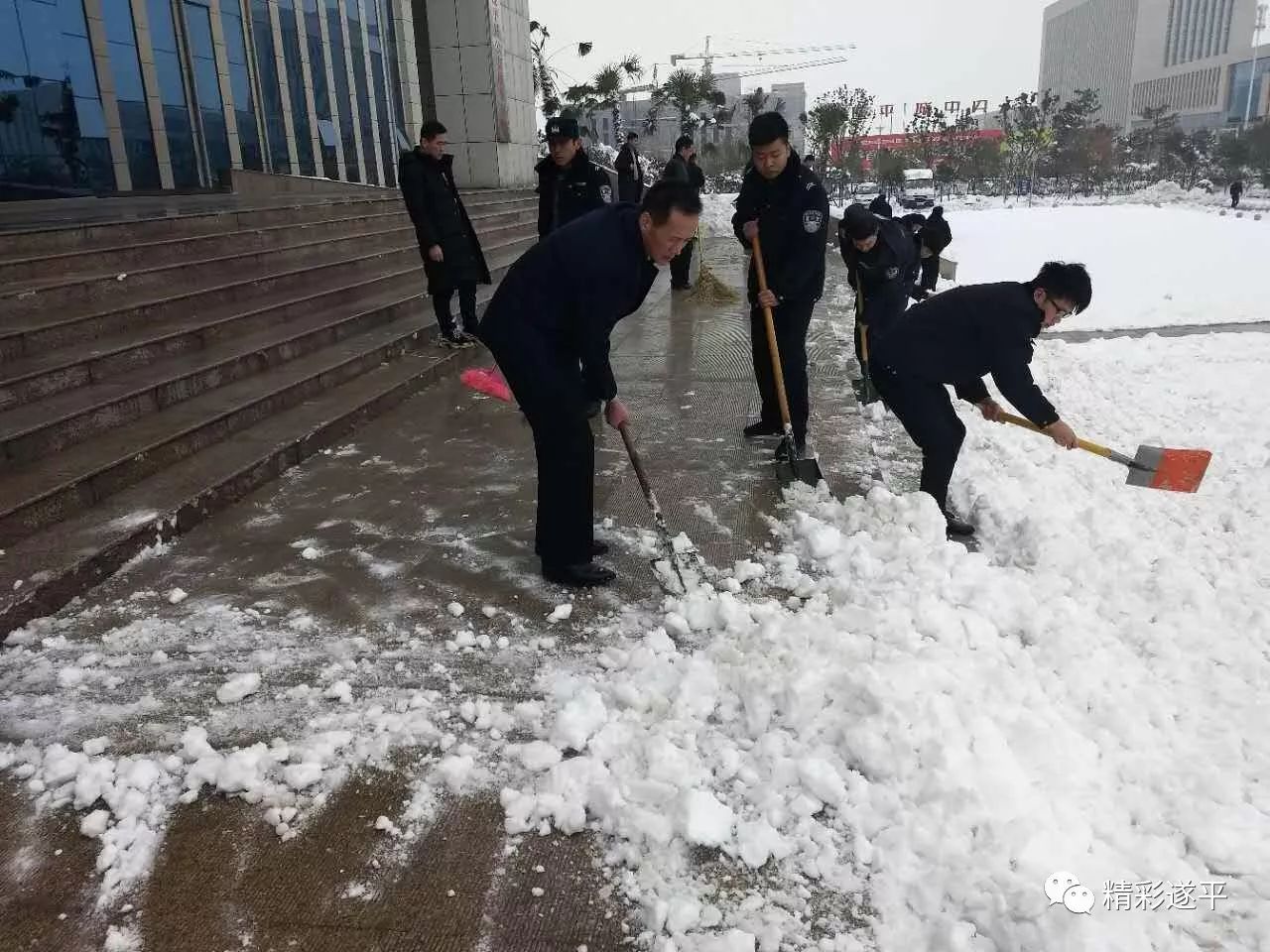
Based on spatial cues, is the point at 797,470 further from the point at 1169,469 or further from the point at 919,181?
the point at 919,181

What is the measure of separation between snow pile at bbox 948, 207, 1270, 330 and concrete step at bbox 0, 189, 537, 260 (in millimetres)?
9060

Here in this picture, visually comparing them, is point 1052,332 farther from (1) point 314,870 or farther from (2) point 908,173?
(2) point 908,173

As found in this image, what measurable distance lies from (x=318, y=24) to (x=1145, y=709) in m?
15.5

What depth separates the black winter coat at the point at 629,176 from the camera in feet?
27.9

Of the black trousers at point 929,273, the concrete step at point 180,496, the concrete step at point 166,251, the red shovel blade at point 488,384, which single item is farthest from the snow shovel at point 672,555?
the black trousers at point 929,273

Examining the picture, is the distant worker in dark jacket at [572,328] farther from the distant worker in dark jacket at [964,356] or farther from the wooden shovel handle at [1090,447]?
the wooden shovel handle at [1090,447]

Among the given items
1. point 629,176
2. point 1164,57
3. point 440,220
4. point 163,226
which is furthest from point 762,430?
point 1164,57

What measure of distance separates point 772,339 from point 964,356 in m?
0.98

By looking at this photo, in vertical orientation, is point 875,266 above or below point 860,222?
below

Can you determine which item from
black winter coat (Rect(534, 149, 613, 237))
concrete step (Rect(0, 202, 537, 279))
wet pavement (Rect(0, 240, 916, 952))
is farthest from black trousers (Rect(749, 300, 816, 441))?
concrete step (Rect(0, 202, 537, 279))

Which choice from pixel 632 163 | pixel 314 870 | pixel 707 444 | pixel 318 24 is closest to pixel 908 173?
pixel 318 24

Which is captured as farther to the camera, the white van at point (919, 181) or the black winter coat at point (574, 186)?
the white van at point (919, 181)

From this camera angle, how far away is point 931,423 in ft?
12.5

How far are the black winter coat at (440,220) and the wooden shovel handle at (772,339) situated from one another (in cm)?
270
